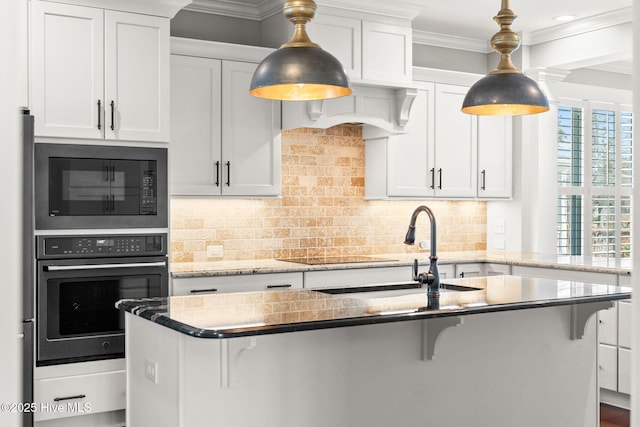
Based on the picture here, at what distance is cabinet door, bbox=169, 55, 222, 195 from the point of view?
174 inches

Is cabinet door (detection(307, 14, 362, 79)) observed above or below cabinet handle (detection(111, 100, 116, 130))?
above

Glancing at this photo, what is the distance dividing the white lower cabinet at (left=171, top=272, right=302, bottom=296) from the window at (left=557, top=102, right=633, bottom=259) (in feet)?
9.86

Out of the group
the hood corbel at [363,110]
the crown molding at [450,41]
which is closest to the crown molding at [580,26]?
the crown molding at [450,41]

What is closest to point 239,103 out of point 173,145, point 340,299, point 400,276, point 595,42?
point 173,145

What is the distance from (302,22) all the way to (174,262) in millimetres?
2398

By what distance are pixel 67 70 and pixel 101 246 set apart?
97cm

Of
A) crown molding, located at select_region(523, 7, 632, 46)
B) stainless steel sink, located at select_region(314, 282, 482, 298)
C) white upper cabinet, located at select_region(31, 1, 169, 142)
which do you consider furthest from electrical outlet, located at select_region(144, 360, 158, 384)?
crown molding, located at select_region(523, 7, 632, 46)

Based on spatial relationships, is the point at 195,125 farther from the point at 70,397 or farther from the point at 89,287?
the point at 70,397

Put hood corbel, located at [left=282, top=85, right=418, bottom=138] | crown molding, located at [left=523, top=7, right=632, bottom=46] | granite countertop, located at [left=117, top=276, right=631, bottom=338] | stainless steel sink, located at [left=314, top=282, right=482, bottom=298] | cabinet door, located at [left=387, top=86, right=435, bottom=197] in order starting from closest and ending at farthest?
1. granite countertop, located at [left=117, top=276, right=631, bottom=338]
2. stainless steel sink, located at [left=314, top=282, right=482, bottom=298]
3. hood corbel, located at [left=282, top=85, right=418, bottom=138]
4. crown molding, located at [left=523, top=7, right=632, bottom=46]
5. cabinet door, located at [left=387, top=86, right=435, bottom=197]

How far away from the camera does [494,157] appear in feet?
19.1

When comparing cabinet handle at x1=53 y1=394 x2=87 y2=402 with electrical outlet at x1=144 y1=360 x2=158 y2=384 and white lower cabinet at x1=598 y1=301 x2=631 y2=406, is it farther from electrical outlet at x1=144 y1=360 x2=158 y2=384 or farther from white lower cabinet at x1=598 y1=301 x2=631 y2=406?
white lower cabinet at x1=598 y1=301 x2=631 y2=406

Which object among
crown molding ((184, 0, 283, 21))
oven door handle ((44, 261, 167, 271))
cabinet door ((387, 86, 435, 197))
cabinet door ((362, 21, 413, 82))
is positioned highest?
crown molding ((184, 0, 283, 21))

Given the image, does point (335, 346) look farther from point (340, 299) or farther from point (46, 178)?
point (46, 178)

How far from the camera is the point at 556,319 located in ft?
11.3
